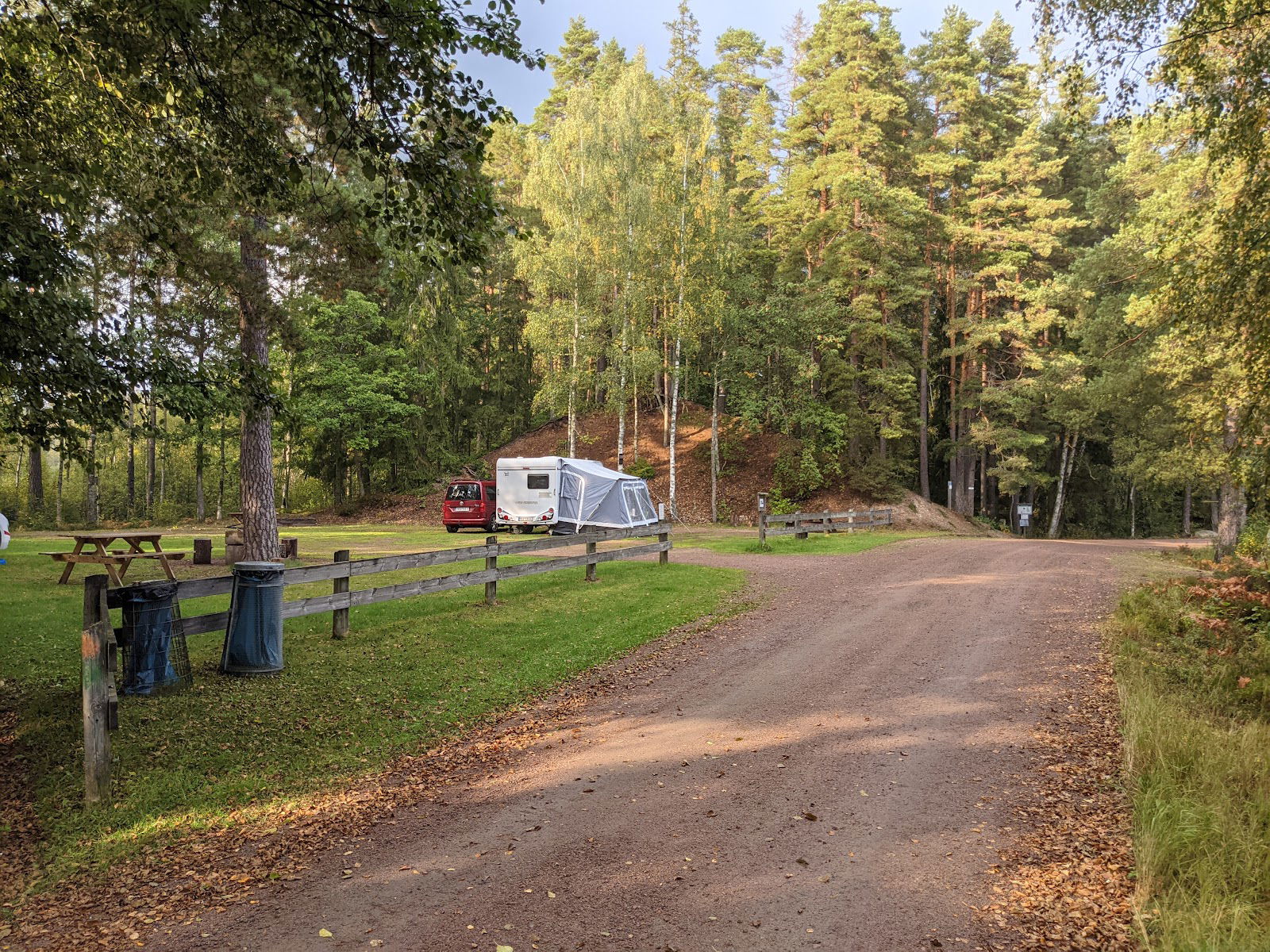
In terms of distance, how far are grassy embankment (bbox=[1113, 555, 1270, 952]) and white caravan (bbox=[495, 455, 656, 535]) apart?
1588cm

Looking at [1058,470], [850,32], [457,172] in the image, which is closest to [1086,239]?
[1058,470]

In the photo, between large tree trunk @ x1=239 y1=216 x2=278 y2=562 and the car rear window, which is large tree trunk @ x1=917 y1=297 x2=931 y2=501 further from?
large tree trunk @ x1=239 y1=216 x2=278 y2=562

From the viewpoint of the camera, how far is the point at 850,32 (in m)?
31.7

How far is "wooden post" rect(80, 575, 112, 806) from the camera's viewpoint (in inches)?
179

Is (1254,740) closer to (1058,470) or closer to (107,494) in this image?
(1058,470)

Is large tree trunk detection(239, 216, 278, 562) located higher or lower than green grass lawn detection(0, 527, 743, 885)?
higher

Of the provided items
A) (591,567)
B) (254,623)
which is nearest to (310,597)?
(254,623)

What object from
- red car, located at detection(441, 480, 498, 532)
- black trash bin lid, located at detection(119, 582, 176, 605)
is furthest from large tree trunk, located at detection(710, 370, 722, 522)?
black trash bin lid, located at detection(119, 582, 176, 605)

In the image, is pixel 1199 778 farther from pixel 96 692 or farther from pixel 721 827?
pixel 96 692

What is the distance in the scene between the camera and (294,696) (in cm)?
651

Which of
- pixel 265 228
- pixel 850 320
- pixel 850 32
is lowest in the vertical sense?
pixel 265 228

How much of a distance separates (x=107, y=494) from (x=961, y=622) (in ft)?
152

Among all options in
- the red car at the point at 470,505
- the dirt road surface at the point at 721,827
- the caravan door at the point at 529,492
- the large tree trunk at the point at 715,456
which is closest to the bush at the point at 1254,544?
the dirt road surface at the point at 721,827

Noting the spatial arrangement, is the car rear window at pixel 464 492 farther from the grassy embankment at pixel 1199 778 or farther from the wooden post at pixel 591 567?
the grassy embankment at pixel 1199 778
